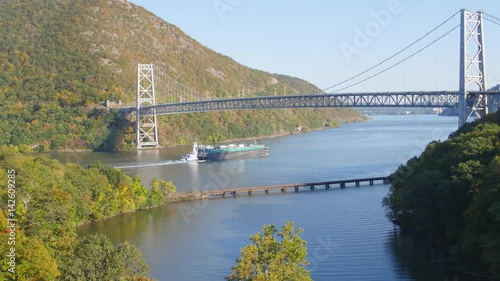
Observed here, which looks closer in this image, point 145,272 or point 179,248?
point 145,272

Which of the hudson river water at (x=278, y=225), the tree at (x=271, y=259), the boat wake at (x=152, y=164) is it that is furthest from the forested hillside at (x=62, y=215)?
the boat wake at (x=152, y=164)

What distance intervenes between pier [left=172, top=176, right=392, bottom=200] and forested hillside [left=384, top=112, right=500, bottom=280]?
4.24 m

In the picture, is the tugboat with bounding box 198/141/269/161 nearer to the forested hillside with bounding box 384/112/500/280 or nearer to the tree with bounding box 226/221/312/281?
the forested hillside with bounding box 384/112/500/280

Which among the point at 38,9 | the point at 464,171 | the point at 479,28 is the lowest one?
the point at 464,171

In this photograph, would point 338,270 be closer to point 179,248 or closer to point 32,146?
point 179,248

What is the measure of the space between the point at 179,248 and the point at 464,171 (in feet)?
14.8

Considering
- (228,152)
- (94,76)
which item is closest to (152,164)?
(228,152)

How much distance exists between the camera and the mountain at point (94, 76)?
107ft

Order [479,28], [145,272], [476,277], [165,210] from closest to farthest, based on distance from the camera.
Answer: [145,272] → [476,277] → [165,210] → [479,28]

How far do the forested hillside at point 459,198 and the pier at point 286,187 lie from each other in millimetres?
4238

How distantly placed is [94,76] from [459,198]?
2911cm

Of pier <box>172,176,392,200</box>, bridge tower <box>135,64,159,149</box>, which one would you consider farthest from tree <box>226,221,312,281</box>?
bridge tower <box>135,64,159,149</box>

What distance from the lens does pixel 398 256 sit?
10305 millimetres

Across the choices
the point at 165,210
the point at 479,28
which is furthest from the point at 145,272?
the point at 479,28
